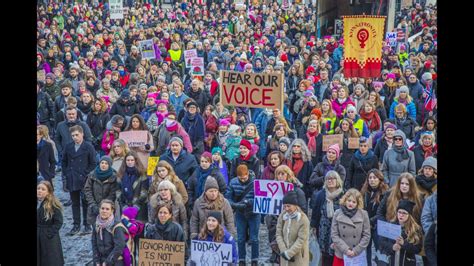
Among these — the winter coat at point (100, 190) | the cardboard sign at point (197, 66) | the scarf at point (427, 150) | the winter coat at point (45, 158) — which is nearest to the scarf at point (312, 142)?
the scarf at point (427, 150)

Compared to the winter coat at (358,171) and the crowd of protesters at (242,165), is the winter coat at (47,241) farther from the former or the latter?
the winter coat at (358,171)

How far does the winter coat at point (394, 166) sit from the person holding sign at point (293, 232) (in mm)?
1575

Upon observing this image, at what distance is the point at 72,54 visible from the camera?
1750 cm

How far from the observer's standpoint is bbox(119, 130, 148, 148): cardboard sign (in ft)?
32.1

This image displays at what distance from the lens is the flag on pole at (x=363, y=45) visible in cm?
1163

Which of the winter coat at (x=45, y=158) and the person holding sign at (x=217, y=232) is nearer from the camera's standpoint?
the person holding sign at (x=217, y=232)

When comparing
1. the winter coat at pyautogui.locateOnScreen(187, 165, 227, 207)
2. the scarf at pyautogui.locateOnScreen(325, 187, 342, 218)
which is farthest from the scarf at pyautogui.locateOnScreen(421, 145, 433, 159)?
the winter coat at pyautogui.locateOnScreen(187, 165, 227, 207)

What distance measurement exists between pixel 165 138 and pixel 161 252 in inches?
96.4

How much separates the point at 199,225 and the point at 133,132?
7.43 feet

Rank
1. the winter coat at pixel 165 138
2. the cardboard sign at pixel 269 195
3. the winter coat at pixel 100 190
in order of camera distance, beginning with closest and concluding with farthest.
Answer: the cardboard sign at pixel 269 195 → the winter coat at pixel 100 190 → the winter coat at pixel 165 138

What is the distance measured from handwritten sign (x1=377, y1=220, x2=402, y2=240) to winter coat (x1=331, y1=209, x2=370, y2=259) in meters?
0.14

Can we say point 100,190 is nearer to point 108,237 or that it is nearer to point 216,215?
point 108,237

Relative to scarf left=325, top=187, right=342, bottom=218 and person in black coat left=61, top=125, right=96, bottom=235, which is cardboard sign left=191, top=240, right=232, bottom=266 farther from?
person in black coat left=61, top=125, right=96, bottom=235

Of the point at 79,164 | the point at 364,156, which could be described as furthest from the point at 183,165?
the point at 364,156
